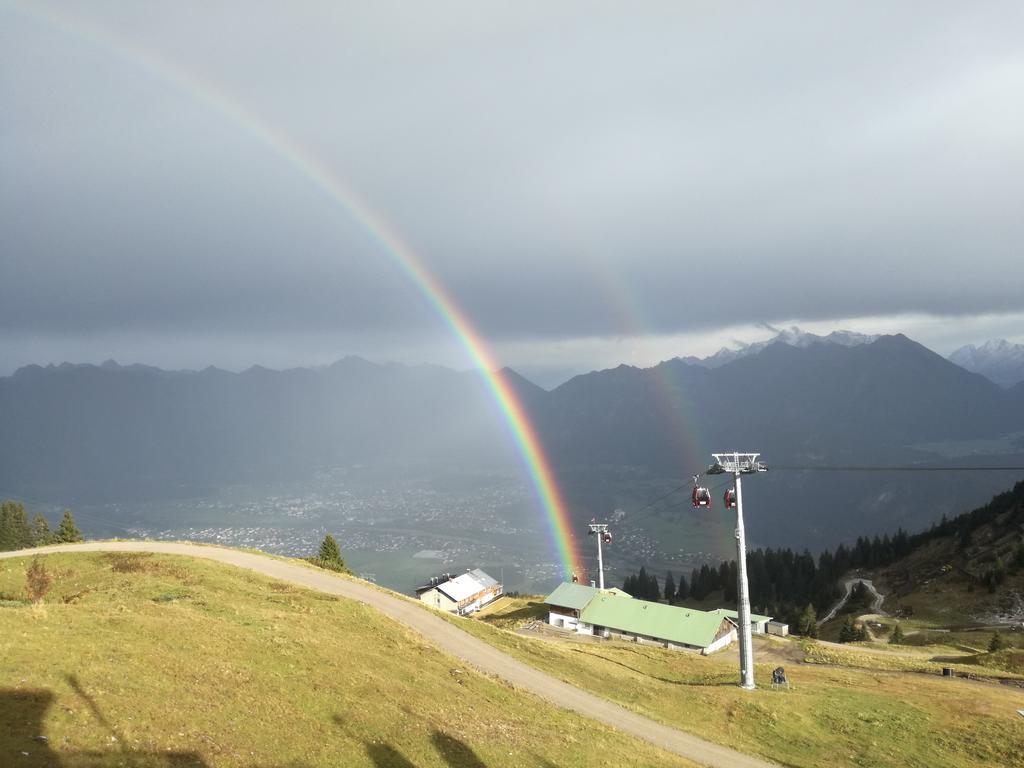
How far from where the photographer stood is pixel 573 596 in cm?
10194

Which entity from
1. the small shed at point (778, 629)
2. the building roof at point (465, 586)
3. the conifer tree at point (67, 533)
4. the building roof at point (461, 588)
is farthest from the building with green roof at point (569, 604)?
the conifer tree at point (67, 533)

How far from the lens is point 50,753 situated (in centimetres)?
1684

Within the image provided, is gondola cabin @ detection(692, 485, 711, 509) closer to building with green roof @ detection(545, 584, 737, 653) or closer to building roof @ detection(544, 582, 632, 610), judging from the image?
building with green roof @ detection(545, 584, 737, 653)

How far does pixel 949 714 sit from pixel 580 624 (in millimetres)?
60709

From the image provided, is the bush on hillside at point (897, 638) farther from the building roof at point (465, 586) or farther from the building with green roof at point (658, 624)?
the building roof at point (465, 586)

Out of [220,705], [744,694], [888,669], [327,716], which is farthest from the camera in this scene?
[888,669]

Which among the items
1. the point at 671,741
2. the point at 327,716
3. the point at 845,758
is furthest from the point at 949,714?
the point at 327,716

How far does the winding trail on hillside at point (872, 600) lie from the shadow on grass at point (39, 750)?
5062 inches

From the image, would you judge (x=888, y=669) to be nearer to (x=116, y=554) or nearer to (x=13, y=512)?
(x=116, y=554)

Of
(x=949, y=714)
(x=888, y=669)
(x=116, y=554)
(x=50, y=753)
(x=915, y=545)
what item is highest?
(x=50, y=753)

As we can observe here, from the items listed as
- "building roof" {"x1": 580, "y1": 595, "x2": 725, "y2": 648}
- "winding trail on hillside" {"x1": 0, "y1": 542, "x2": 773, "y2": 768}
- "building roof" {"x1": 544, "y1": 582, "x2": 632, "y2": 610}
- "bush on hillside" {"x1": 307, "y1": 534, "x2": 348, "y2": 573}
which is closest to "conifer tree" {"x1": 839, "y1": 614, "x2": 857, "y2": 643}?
"building roof" {"x1": 580, "y1": 595, "x2": 725, "y2": 648}

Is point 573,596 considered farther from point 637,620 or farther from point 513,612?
point 513,612

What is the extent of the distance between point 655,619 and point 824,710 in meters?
50.1

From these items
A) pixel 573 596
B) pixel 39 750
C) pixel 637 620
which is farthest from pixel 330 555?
pixel 39 750
